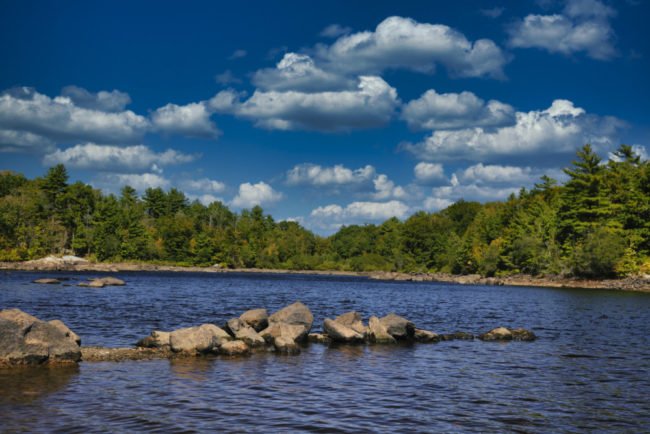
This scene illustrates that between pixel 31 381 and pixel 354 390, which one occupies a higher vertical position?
pixel 31 381

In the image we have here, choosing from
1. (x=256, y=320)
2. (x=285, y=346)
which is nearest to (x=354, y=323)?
(x=256, y=320)

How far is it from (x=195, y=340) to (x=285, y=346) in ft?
15.4

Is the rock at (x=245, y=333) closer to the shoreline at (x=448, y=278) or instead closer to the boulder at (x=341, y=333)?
the boulder at (x=341, y=333)

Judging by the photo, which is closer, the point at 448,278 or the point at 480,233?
the point at 448,278

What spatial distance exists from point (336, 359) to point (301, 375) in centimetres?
431

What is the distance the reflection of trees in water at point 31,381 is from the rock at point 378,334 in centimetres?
1707

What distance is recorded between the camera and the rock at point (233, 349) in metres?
26.4

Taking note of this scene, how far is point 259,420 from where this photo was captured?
51.6 ft

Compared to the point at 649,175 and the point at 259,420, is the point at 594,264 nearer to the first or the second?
the point at 649,175

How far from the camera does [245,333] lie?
29266 mm

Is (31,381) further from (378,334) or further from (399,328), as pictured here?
(399,328)

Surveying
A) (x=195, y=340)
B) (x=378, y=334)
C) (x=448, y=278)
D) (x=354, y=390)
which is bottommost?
(x=448, y=278)

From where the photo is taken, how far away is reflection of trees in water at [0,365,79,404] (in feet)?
55.7

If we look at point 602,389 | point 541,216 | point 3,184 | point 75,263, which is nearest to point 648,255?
point 541,216
